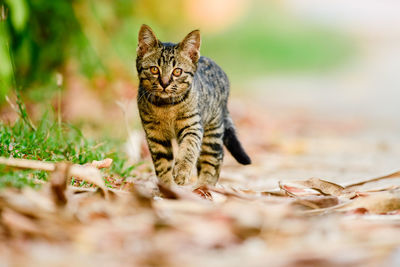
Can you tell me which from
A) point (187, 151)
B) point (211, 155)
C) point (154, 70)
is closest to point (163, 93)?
point (154, 70)

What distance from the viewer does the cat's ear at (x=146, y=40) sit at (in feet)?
12.9

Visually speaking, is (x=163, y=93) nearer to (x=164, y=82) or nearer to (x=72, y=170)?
(x=164, y=82)

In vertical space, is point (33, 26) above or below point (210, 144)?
above

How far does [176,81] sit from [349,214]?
1.89m

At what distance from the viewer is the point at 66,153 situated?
3586 mm

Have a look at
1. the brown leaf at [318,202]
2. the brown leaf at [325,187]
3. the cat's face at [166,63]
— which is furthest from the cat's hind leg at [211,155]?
the brown leaf at [318,202]

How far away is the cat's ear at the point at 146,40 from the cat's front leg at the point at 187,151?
0.70 metres

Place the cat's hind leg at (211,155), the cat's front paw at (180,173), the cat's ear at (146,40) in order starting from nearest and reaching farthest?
the cat's front paw at (180,173), the cat's ear at (146,40), the cat's hind leg at (211,155)

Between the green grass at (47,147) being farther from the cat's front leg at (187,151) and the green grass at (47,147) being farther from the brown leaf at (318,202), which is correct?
the brown leaf at (318,202)

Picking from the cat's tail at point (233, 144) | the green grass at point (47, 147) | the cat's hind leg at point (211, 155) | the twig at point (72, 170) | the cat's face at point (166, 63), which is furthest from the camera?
the cat's tail at point (233, 144)

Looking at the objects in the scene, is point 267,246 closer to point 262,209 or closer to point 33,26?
point 262,209

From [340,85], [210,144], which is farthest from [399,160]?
[340,85]

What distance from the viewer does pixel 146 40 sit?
3982 millimetres

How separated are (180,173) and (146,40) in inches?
43.3
